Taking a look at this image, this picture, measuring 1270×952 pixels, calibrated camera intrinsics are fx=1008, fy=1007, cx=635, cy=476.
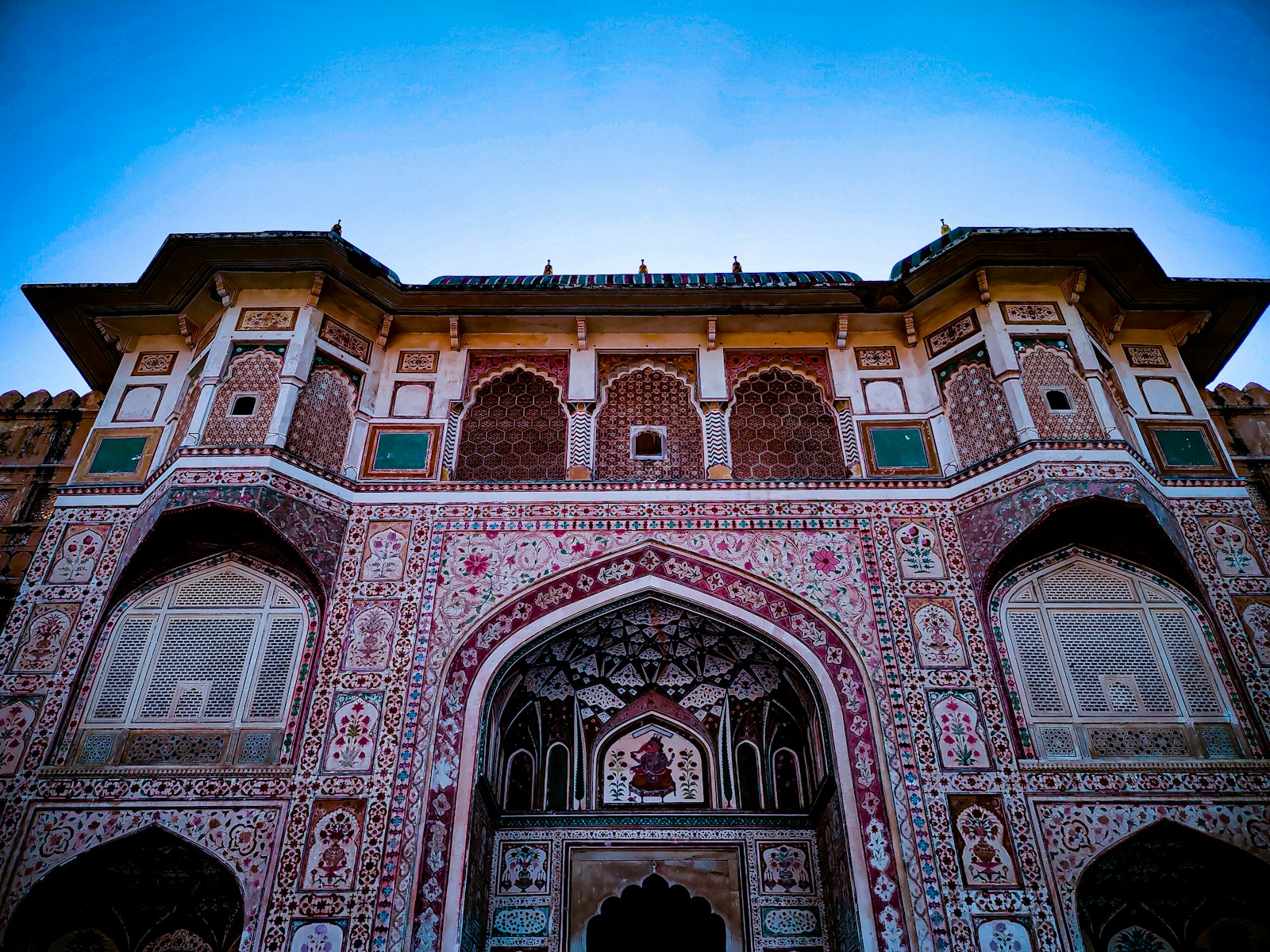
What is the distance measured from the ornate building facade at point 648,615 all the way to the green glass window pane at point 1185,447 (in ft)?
0.11

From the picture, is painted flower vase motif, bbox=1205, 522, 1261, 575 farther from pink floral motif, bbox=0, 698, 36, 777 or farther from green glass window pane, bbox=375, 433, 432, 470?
pink floral motif, bbox=0, 698, 36, 777

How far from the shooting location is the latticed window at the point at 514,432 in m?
9.47

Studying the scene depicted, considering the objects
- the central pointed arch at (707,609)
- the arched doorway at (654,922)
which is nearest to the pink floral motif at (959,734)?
the central pointed arch at (707,609)

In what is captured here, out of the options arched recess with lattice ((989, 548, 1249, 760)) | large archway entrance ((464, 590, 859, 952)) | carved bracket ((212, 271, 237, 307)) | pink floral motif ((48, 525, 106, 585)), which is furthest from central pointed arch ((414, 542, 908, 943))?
carved bracket ((212, 271, 237, 307))

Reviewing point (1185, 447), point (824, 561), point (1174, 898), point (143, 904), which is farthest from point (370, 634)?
point (1185, 447)

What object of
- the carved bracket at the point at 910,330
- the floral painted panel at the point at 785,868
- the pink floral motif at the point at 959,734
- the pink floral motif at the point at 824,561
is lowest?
the floral painted panel at the point at 785,868

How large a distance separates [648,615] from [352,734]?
272cm

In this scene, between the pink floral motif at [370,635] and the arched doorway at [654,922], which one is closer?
the pink floral motif at [370,635]

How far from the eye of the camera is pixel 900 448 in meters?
9.43

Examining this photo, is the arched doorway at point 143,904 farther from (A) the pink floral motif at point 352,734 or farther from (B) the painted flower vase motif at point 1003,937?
(B) the painted flower vase motif at point 1003,937

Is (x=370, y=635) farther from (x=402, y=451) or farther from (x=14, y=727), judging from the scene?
(x=14, y=727)

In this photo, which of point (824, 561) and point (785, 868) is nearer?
point (785, 868)

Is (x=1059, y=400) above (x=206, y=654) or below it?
above

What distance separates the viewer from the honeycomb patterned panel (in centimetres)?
948
